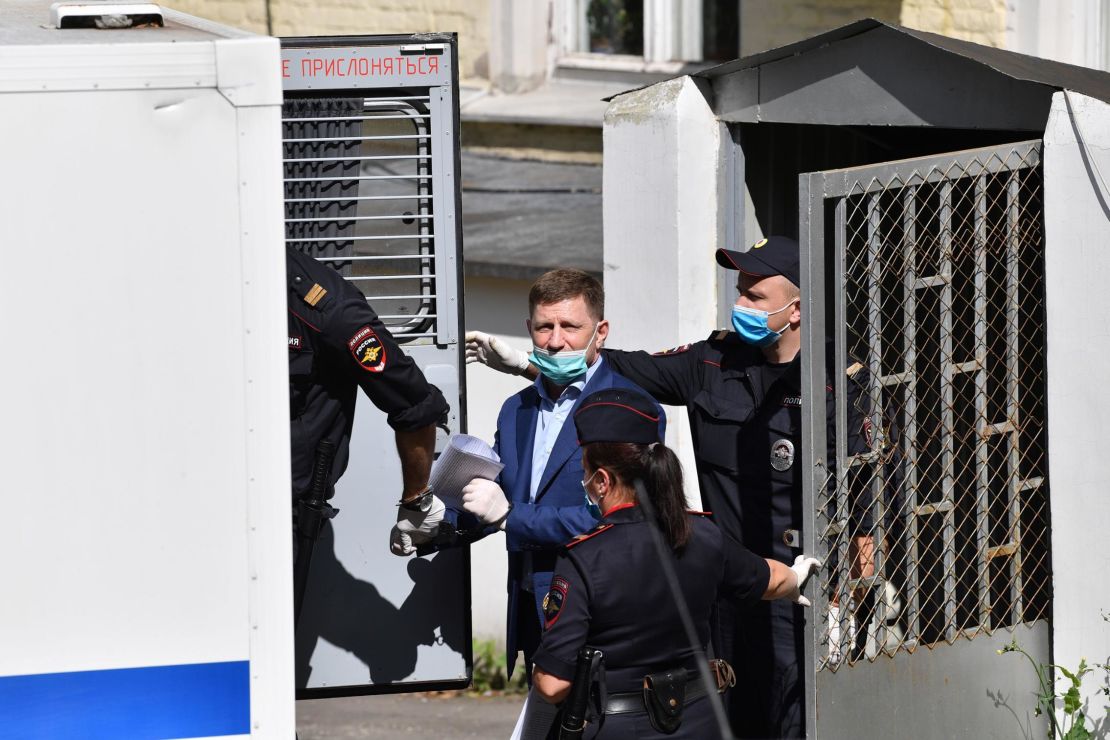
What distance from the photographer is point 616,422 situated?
334 centimetres

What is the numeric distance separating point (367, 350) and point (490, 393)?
2923 mm

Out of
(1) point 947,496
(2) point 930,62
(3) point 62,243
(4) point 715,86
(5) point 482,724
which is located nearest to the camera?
(3) point 62,243

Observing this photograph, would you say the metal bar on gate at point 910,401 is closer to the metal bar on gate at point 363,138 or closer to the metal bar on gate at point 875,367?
the metal bar on gate at point 875,367

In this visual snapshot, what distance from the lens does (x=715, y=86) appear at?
5039mm

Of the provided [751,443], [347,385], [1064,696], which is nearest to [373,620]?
[347,385]

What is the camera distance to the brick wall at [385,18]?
9961 mm

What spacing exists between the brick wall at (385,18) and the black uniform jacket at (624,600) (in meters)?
7.14

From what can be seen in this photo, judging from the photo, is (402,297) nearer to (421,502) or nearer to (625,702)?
(421,502)

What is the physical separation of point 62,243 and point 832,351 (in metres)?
2.04

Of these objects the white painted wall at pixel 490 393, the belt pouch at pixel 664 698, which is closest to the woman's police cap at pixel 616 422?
the belt pouch at pixel 664 698

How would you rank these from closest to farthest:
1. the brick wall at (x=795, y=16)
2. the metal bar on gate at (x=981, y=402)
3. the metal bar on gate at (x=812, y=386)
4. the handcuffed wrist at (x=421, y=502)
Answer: the metal bar on gate at (x=812, y=386) → the metal bar on gate at (x=981, y=402) → the handcuffed wrist at (x=421, y=502) → the brick wall at (x=795, y=16)

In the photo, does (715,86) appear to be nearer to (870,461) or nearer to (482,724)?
(870,461)

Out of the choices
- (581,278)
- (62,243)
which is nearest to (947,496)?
(581,278)

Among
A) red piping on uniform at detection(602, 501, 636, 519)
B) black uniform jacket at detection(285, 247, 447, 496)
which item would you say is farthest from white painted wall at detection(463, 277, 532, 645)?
red piping on uniform at detection(602, 501, 636, 519)
